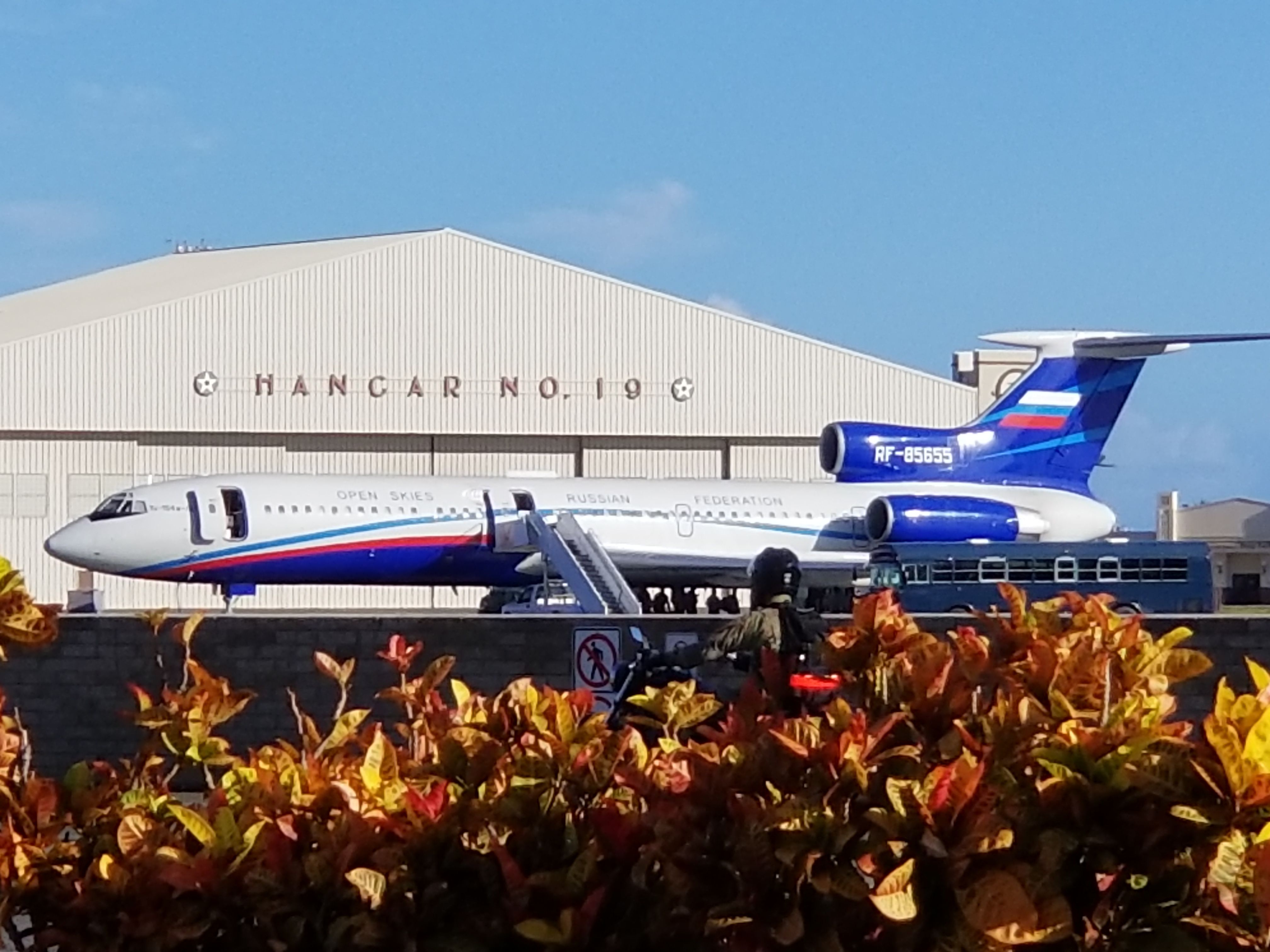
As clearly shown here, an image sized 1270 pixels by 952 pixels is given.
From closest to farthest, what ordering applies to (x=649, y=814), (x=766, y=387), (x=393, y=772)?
(x=649, y=814) < (x=393, y=772) < (x=766, y=387)

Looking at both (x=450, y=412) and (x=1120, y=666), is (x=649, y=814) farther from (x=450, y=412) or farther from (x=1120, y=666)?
(x=450, y=412)

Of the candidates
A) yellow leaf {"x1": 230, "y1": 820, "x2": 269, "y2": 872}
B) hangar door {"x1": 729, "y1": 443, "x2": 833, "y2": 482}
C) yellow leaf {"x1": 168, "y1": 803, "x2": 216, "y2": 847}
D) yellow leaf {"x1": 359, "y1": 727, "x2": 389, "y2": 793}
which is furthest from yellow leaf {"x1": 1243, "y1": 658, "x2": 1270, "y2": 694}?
hangar door {"x1": 729, "y1": 443, "x2": 833, "y2": 482}

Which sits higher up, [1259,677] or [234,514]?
[234,514]

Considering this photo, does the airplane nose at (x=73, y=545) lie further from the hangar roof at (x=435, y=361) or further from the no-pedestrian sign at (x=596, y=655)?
the no-pedestrian sign at (x=596, y=655)

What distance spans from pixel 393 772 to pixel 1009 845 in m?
2.01

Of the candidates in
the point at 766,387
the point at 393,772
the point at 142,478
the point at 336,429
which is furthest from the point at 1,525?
the point at 393,772

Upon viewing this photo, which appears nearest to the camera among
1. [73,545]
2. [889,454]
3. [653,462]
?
[73,545]

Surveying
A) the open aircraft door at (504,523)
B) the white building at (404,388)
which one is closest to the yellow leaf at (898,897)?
the open aircraft door at (504,523)

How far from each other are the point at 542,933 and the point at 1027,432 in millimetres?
39616

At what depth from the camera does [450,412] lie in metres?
52.4

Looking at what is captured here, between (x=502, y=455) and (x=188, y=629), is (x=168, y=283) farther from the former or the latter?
(x=188, y=629)

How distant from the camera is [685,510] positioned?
41156 mm

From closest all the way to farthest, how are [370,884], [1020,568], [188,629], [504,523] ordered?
[370,884]
[188,629]
[1020,568]
[504,523]

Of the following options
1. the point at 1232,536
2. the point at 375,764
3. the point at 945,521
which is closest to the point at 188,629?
the point at 375,764
